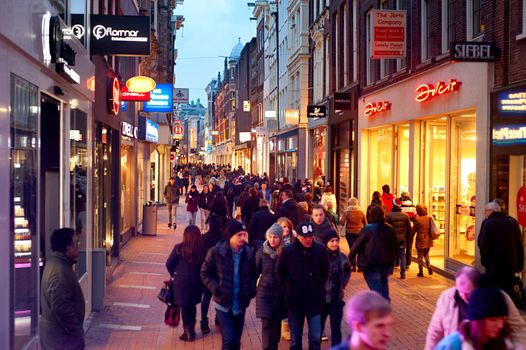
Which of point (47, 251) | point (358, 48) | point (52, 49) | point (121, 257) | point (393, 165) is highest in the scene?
point (358, 48)

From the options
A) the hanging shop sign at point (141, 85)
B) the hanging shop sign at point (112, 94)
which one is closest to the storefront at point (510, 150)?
the hanging shop sign at point (141, 85)

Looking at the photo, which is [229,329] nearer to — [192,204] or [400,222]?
[400,222]

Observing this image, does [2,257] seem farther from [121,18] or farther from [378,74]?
[378,74]

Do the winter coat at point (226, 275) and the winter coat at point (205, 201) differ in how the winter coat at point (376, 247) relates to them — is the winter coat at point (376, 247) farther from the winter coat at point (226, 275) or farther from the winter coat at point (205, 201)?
the winter coat at point (205, 201)

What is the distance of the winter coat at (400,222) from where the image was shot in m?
14.0

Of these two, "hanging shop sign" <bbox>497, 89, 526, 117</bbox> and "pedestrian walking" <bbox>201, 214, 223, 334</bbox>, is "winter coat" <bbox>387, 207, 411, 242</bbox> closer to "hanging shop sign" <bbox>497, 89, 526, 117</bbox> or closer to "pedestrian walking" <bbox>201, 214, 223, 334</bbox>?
"hanging shop sign" <bbox>497, 89, 526, 117</bbox>

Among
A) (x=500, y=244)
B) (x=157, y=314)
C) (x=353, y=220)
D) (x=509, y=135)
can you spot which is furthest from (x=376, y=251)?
(x=353, y=220)

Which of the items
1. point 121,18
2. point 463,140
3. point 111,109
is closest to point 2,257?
point 121,18

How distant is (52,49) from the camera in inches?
309

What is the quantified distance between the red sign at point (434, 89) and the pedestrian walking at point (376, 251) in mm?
5469

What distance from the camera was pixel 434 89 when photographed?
15.7m

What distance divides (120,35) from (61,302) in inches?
263

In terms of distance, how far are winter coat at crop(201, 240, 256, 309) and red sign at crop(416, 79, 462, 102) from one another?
26.8 ft

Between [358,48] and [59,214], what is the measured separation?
1623 centimetres
